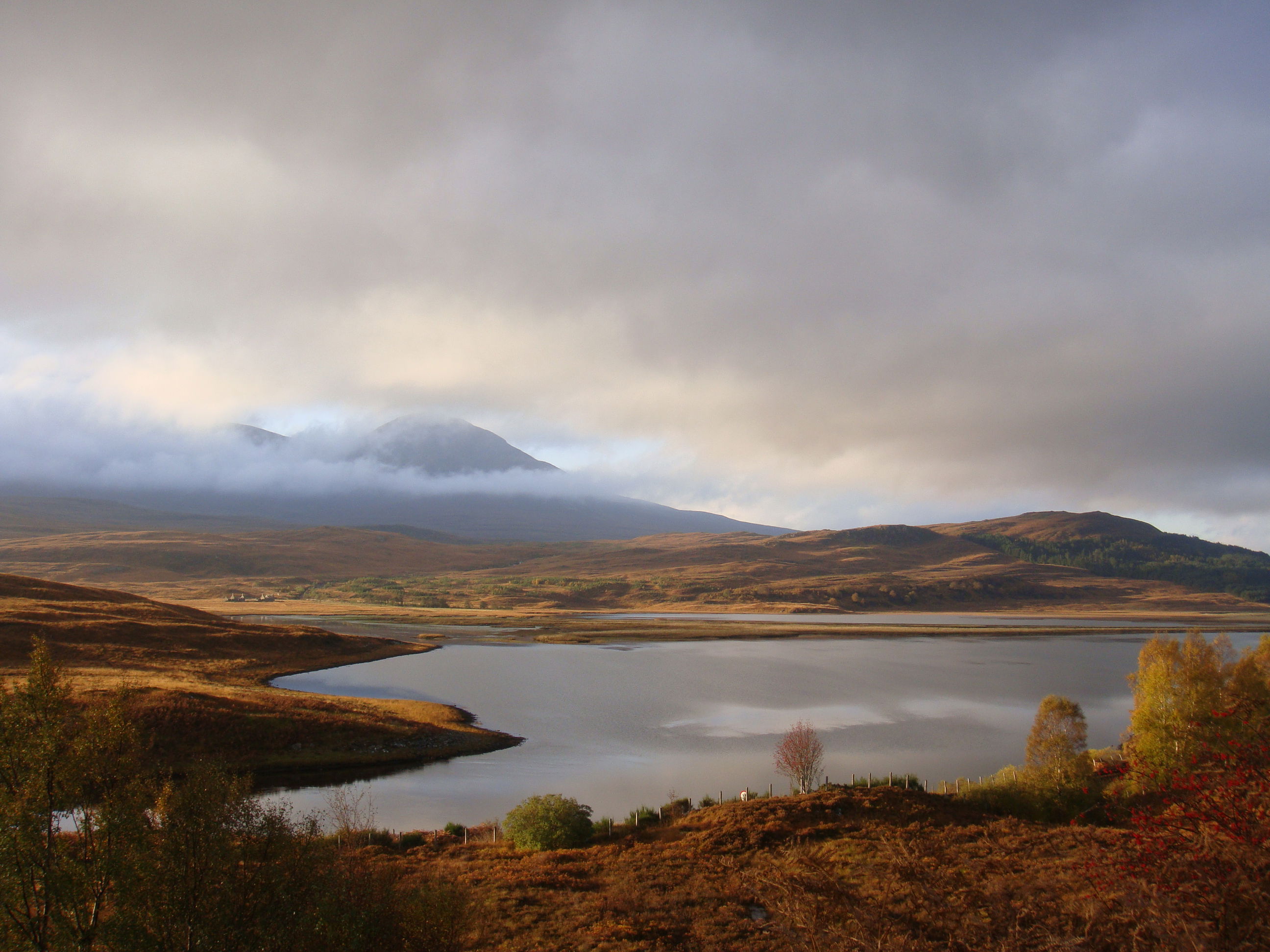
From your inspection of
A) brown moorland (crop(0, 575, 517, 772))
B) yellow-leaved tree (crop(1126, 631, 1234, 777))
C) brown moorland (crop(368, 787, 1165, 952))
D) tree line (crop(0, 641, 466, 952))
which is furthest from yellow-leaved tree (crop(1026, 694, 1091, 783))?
tree line (crop(0, 641, 466, 952))

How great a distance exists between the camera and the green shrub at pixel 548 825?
94.3 ft

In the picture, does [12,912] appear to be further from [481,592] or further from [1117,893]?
[481,592]

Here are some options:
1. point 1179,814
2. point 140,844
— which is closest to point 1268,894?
point 1179,814

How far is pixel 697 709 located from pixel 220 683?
131ft

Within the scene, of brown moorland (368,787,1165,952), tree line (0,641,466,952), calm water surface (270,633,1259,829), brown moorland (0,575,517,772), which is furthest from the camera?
brown moorland (0,575,517,772)

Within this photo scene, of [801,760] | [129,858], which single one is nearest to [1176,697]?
[801,760]

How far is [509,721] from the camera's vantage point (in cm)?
5350

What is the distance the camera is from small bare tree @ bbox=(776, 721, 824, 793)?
37406mm

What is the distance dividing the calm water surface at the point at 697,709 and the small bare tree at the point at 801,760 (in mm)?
1029

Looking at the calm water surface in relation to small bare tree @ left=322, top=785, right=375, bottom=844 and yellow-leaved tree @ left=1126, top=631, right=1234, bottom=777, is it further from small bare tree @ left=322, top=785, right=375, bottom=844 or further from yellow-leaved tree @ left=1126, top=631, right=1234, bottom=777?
yellow-leaved tree @ left=1126, top=631, right=1234, bottom=777

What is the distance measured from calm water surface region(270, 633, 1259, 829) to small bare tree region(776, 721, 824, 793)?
3.38ft

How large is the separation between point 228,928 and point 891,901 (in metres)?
10.9

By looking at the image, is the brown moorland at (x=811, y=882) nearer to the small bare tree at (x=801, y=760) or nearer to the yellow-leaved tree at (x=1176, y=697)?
the small bare tree at (x=801, y=760)

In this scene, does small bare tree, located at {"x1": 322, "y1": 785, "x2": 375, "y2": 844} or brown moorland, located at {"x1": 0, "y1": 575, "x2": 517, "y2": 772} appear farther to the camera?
brown moorland, located at {"x1": 0, "y1": 575, "x2": 517, "y2": 772}
